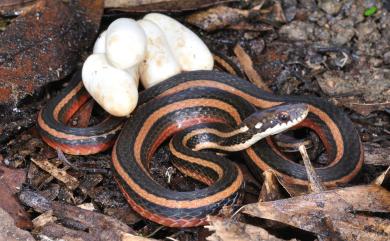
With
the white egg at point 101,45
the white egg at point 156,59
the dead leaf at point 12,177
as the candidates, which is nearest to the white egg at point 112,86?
the white egg at point 101,45

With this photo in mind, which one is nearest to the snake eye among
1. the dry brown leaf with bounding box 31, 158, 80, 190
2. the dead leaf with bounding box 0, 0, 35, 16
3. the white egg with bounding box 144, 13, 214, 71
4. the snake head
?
the snake head

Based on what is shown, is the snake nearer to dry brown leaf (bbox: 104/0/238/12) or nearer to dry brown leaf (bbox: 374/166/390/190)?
dry brown leaf (bbox: 374/166/390/190)

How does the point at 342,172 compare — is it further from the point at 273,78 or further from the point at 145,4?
the point at 145,4

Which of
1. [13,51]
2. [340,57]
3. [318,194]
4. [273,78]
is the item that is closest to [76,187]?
[13,51]

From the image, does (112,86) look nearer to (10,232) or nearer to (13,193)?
(13,193)

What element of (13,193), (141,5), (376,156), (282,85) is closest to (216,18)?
(141,5)
